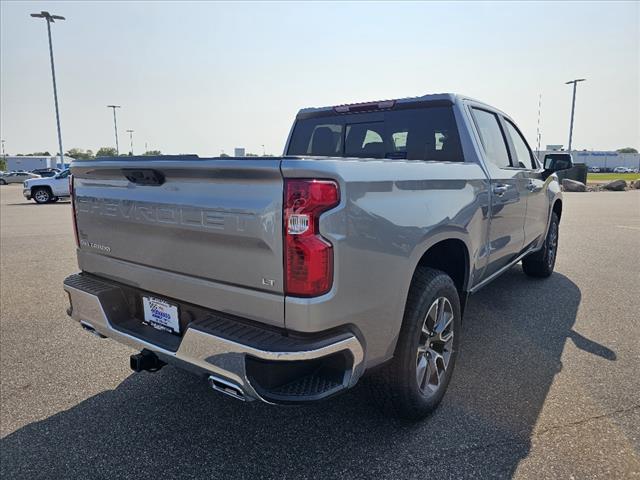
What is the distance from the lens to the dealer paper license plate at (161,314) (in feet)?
7.75

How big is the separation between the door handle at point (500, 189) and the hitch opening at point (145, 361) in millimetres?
2602

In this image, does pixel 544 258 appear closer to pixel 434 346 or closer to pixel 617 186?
pixel 434 346

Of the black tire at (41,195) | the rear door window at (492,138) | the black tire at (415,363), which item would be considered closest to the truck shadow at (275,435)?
the black tire at (415,363)

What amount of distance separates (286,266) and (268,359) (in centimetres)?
39

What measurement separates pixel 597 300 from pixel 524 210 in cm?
162

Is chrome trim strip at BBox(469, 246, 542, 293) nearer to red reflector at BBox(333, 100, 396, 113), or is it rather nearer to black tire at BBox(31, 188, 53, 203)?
red reflector at BBox(333, 100, 396, 113)

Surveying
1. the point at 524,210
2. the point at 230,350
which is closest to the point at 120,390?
the point at 230,350

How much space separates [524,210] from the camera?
13.9ft

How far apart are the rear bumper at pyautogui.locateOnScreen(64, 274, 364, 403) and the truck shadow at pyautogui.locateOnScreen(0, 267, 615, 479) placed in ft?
1.88

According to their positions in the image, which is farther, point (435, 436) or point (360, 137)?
point (360, 137)

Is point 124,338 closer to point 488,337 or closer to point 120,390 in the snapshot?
point 120,390

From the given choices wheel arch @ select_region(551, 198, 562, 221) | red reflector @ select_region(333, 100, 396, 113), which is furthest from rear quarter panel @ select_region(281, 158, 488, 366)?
wheel arch @ select_region(551, 198, 562, 221)

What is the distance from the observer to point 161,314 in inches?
95.8

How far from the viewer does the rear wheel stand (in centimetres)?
2045
